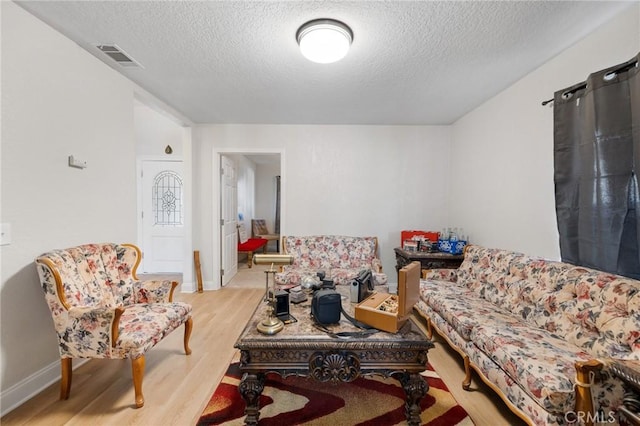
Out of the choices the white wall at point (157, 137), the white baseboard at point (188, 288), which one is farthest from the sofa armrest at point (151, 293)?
the white wall at point (157, 137)

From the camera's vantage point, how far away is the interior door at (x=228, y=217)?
4.21 metres

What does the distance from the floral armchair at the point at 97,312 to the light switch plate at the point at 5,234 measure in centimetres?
20

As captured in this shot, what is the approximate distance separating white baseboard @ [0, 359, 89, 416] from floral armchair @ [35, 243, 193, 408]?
0.23 metres

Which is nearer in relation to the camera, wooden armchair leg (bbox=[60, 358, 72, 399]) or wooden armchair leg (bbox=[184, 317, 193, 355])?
wooden armchair leg (bbox=[60, 358, 72, 399])

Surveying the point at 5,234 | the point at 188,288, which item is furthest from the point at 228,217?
the point at 5,234

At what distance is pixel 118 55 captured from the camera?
2.26 metres

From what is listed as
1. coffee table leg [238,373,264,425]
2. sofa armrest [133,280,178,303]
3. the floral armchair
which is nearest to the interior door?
sofa armrest [133,280,178,303]

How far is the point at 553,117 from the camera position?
85.0 inches

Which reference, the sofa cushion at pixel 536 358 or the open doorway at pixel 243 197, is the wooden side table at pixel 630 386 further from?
the open doorway at pixel 243 197

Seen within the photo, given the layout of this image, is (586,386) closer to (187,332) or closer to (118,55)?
(187,332)

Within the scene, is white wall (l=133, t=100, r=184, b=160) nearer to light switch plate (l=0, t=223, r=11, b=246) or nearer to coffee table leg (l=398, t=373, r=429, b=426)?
light switch plate (l=0, t=223, r=11, b=246)

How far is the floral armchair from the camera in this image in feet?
5.43

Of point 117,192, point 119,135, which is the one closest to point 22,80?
point 119,135

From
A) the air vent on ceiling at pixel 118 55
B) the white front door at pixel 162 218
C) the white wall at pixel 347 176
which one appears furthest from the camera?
the white front door at pixel 162 218
